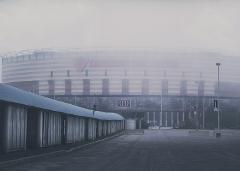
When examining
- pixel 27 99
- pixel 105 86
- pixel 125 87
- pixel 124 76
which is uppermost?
pixel 124 76

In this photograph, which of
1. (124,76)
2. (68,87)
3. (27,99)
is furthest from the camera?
(124,76)

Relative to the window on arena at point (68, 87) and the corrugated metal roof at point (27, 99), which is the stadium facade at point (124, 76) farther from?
the corrugated metal roof at point (27, 99)

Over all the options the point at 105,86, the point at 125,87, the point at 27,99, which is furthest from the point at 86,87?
the point at 27,99

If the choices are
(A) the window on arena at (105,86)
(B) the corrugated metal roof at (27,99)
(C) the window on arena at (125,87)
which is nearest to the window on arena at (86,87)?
(A) the window on arena at (105,86)

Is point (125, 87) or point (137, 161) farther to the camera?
point (125, 87)

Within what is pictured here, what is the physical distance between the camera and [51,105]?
3198 centimetres

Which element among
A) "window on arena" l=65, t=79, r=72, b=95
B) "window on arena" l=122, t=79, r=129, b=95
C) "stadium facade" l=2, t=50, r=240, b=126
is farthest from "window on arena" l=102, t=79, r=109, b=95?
"window on arena" l=65, t=79, r=72, b=95

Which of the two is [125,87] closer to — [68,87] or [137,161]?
[68,87]

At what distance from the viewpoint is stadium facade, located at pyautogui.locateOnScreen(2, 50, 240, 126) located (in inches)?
5812

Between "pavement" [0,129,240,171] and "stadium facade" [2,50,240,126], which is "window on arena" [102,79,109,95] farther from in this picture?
"pavement" [0,129,240,171]

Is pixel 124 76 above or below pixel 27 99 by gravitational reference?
above

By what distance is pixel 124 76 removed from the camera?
15150cm

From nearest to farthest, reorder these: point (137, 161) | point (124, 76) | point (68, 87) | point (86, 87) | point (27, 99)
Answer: point (137, 161) < point (27, 99) < point (68, 87) < point (86, 87) < point (124, 76)

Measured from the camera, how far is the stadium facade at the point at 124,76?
148 meters
